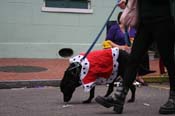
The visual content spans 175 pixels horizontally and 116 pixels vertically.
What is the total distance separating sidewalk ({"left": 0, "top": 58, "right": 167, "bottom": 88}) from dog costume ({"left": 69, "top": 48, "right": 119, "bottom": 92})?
3.63m

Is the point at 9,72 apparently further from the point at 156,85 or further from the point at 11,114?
the point at 11,114

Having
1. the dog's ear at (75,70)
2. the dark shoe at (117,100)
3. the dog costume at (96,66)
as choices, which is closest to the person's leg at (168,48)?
the dark shoe at (117,100)

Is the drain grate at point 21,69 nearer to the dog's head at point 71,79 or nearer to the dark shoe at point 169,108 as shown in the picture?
the dog's head at point 71,79

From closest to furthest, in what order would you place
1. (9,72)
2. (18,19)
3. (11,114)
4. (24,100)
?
(11,114) < (24,100) < (9,72) < (18,19)

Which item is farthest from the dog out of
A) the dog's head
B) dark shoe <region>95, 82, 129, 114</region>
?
dark shoe <region>95, 82, 129, 114</region>

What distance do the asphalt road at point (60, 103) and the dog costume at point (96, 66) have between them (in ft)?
1.25

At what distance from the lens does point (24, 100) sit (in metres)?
8.30

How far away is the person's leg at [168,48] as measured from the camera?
602 cm

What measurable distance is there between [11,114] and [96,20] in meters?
9.48

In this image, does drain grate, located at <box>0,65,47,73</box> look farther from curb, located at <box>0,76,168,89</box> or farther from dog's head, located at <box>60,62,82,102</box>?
dog's head, located at <box>60,62,82,102</box>

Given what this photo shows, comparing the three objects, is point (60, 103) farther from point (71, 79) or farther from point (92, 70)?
point (92, 70)

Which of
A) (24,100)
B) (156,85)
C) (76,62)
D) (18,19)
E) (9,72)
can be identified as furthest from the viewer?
(18,19)

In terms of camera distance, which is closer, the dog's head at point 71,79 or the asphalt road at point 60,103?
the asphalt road at point 60,103

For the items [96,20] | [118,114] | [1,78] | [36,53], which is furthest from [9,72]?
[118,114]
